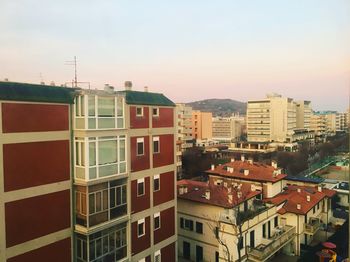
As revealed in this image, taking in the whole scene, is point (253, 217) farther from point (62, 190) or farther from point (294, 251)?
point (62, 190)

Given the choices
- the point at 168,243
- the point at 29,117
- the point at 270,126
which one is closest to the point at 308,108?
the point at 270,126

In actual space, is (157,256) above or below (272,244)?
above

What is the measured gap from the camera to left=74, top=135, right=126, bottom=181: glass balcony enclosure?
25.9 ft

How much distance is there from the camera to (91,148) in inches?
314

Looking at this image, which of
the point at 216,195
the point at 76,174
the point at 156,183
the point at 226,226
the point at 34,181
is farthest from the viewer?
the point at 216,195

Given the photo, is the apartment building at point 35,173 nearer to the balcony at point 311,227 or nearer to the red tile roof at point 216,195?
the red tile roof at point 216,195

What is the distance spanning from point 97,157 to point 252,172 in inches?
496

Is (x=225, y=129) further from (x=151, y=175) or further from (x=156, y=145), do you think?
(x=151, y=175)

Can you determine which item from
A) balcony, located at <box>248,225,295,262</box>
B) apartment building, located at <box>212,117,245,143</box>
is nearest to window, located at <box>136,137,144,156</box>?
balcony, located at <box>248,225,295,262</box>

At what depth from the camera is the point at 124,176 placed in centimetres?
885

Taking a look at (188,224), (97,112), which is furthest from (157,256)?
(97,112)

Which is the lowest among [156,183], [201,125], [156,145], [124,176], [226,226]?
[226,226]

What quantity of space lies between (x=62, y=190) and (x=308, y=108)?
2859 inches

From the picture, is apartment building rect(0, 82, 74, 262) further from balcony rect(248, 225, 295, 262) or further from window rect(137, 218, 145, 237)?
balcony rect(248, 225, 295, 262)
